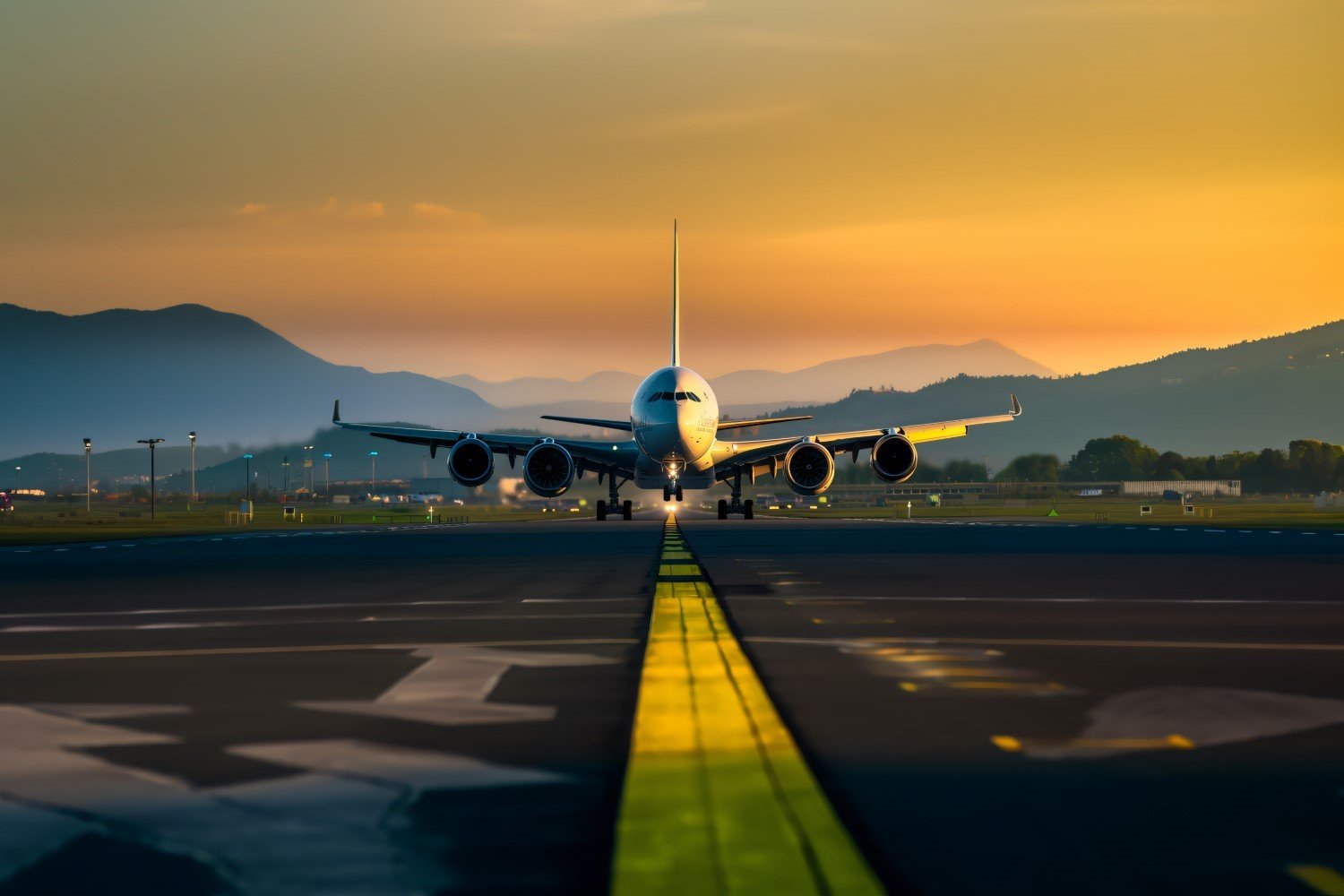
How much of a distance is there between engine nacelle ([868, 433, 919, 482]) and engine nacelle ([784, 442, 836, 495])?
191 centimetres

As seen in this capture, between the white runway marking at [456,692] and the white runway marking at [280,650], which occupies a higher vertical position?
the white runway marking at [280,650]

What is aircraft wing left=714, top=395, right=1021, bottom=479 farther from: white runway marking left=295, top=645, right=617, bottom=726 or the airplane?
white runway marking left=295, top=645, right=617, bottom=726

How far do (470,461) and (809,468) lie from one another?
14139 mm

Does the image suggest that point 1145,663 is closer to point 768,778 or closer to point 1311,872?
point 768,778

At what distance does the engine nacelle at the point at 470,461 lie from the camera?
61875mm

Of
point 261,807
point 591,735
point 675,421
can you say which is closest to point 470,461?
point 675,421

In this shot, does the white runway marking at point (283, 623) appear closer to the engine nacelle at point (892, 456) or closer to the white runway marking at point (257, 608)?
the white runway marking at point (257, 608)

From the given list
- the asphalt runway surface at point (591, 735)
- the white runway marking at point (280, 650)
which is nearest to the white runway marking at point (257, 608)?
the asphalt runway surface at point (591, 735)

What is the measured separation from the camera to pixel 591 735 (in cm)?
894

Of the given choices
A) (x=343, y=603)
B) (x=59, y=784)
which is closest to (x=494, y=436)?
(x=343, y=603)

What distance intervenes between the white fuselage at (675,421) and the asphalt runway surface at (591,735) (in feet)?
118

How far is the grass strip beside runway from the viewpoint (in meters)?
5.51

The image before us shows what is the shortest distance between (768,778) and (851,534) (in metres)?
43.4

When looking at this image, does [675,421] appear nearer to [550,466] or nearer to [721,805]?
[550,466]
